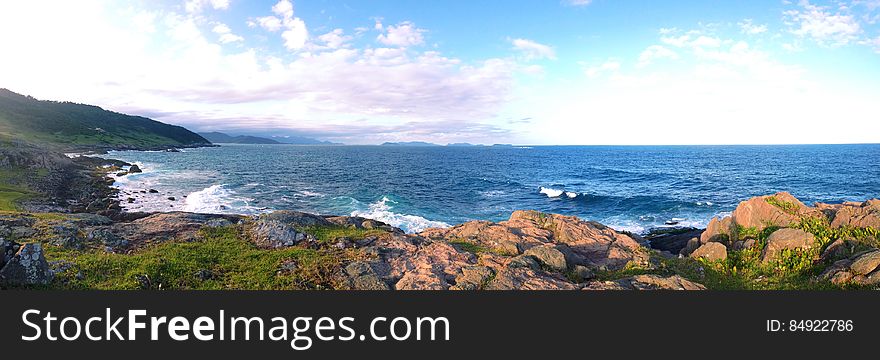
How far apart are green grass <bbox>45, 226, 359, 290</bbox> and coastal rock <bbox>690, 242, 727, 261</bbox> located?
1789 cm

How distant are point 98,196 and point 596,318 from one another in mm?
71446

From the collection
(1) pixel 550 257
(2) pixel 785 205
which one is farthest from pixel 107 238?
(2) pixel 785 205

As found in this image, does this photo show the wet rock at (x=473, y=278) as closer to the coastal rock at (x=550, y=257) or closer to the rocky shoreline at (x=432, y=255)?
the rocky shoreline at (x=432, y=255)

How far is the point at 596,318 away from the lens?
9320 millimetres

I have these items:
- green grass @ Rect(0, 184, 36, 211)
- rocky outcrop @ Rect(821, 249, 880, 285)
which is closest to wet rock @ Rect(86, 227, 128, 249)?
green grass @ Rect(0, 184, 36, 211)

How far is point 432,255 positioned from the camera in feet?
57.0

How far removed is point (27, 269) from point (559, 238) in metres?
23.3

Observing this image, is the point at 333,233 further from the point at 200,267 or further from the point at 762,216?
the point at 762,216

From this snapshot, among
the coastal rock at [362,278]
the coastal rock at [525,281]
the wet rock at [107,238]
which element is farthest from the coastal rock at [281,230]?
the coastal rock at [525,281]

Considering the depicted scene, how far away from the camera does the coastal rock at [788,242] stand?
18.1 metres

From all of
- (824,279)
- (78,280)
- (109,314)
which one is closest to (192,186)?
(78,280)

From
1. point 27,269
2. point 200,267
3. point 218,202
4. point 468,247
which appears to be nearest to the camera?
point 27,269

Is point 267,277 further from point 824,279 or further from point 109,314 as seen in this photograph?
point 824,279

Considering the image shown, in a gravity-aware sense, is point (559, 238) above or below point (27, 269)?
below
